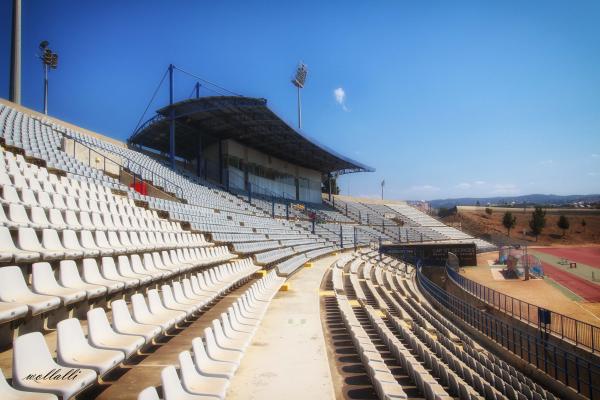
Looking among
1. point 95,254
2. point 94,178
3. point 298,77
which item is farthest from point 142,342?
point 298,77

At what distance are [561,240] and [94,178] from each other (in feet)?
202

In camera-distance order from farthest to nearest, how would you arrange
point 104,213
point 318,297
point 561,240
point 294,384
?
point 561,240
point 318,297
point 104,213
point 294,384

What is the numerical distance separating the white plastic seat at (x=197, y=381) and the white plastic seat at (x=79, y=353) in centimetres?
43

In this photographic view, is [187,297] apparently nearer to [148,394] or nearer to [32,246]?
[32,246]

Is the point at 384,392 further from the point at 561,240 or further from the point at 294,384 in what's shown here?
the point at 561,240

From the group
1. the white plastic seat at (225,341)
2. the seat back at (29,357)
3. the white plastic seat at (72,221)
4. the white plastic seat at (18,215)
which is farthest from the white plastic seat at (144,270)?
the seat back at (29,357)

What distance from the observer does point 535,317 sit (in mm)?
12531

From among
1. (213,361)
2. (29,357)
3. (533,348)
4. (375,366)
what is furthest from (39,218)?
(533,348)

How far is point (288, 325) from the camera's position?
6.32 meters

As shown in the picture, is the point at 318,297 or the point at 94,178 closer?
the point at 318,297

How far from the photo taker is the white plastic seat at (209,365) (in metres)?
3.18

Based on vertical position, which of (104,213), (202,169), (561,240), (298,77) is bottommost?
(561,240)

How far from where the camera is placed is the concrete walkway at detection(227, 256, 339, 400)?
378 cm

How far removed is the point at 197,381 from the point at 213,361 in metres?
0.50
